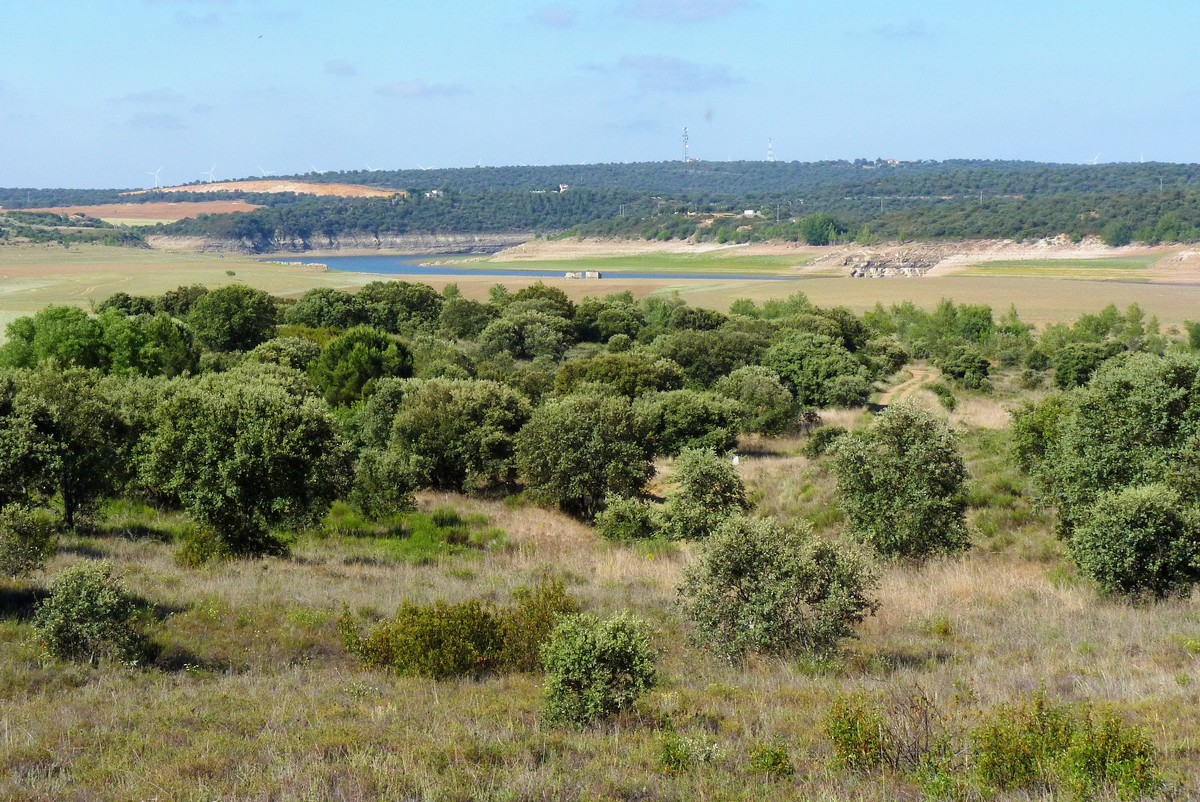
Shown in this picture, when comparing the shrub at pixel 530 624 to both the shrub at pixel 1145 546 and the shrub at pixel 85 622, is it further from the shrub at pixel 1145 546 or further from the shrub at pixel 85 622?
the shrub at pixel 1145 546

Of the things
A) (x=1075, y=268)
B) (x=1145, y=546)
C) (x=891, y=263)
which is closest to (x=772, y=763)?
(x=1145, y=546)

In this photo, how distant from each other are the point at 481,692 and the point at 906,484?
1286cm

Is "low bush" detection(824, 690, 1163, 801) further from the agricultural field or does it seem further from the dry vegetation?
the agricultural field

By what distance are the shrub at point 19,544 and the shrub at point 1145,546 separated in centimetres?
1674

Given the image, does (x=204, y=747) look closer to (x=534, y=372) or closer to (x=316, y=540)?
(x=316, y=540)

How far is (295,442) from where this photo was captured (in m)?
22.5

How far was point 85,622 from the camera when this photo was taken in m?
12.5

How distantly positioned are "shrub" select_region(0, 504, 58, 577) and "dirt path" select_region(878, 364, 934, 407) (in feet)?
146

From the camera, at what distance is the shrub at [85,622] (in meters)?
12.5

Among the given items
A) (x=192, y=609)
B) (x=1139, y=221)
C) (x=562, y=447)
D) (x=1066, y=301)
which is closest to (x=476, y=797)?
(x=192, y=609)

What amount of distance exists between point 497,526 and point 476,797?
21190mm

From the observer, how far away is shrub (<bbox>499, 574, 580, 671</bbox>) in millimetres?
13461

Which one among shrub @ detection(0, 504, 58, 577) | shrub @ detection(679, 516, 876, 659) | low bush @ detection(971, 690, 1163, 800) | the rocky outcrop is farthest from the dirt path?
the rocky outcrop

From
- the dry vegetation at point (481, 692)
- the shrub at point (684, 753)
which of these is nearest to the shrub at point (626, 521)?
the dry vegetation at point (481, 692)
